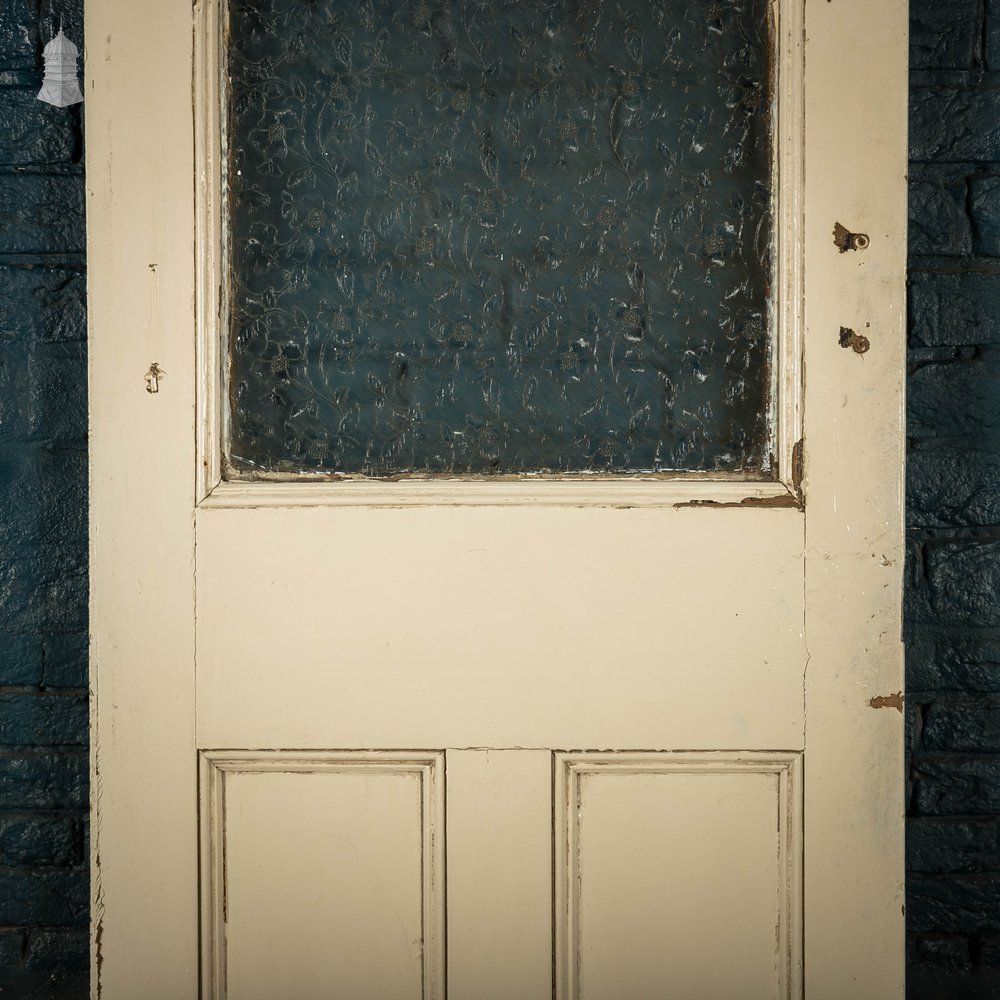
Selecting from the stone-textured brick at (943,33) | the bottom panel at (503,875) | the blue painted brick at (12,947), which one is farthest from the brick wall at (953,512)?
the blue painted brick at (12,947)

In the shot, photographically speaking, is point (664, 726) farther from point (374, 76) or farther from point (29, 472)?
point (29, 472)

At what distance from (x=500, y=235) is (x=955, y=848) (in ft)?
3.75

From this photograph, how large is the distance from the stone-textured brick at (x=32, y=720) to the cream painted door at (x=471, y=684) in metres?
0.31

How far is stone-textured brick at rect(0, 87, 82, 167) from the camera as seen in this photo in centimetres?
119

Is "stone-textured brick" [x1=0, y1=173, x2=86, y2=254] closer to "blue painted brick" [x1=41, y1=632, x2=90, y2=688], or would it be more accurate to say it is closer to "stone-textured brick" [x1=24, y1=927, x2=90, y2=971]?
"blue painted brick" [x1=41, y1=632, x2=90, y2=688]

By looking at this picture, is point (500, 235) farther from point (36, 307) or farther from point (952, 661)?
point (952, 661)

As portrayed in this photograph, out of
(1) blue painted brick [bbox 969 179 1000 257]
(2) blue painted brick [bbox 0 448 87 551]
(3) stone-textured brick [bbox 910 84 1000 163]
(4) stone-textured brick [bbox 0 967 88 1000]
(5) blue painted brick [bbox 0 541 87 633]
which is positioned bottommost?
(4) stone-textured brick [bbox 0 967 88 1000]

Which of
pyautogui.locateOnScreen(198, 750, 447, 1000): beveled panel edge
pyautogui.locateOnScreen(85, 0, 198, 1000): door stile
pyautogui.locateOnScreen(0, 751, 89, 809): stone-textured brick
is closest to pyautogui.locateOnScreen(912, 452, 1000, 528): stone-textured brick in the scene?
pyautogui.locateOnScreen(198, 750, 447, 1000): beveled panel edge

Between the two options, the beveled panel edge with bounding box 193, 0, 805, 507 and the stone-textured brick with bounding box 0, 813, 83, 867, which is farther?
the stone-textured brick with bounding box 0, 813, 83, 867

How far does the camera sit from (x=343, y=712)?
38.8 inches

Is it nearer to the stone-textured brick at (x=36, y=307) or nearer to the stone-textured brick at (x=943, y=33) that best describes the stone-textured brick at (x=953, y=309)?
the stone-textured brick at (x=943, y=33)

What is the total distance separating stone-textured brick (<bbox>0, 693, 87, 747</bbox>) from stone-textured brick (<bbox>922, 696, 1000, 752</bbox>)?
1320 mm

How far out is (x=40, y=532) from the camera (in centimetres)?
121

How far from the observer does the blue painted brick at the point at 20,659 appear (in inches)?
48.0
